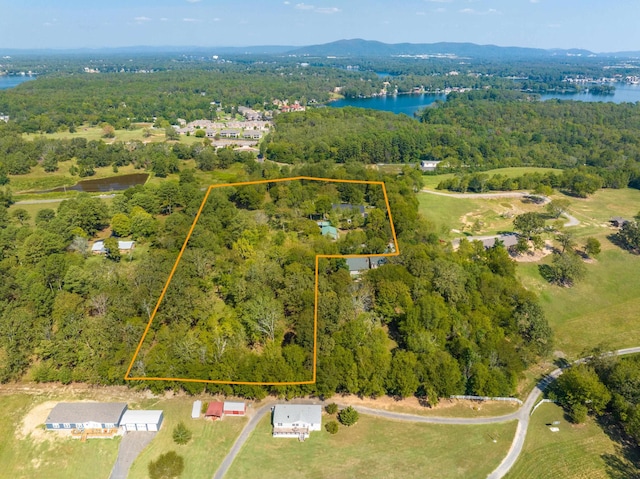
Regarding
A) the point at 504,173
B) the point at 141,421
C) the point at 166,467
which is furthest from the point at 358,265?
the point at 504,173

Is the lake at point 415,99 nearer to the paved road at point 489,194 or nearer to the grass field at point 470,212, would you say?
the paved road at point 489,194

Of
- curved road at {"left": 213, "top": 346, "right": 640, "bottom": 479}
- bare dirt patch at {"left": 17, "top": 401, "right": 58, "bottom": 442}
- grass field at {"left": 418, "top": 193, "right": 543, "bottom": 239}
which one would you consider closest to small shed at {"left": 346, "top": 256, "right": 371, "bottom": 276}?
grass field at {"left": 418, "top": 193, "right": 543, "bottom": 239}

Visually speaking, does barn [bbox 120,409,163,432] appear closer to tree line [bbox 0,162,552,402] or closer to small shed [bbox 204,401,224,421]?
tree line [bbox 0,162,552,402]

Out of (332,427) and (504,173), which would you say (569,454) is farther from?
(504,173)

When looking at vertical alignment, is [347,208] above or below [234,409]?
above

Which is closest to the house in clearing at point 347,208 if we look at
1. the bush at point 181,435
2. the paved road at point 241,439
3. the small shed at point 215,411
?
the paved road at point 241,439

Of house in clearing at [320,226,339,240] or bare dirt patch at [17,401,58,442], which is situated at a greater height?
house in clearing at [320,226,339,240]

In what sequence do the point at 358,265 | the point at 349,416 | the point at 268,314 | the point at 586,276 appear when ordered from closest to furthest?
the point at 349,416 < the point at 268,314 < the point at 358,265 < the point at 586,276
